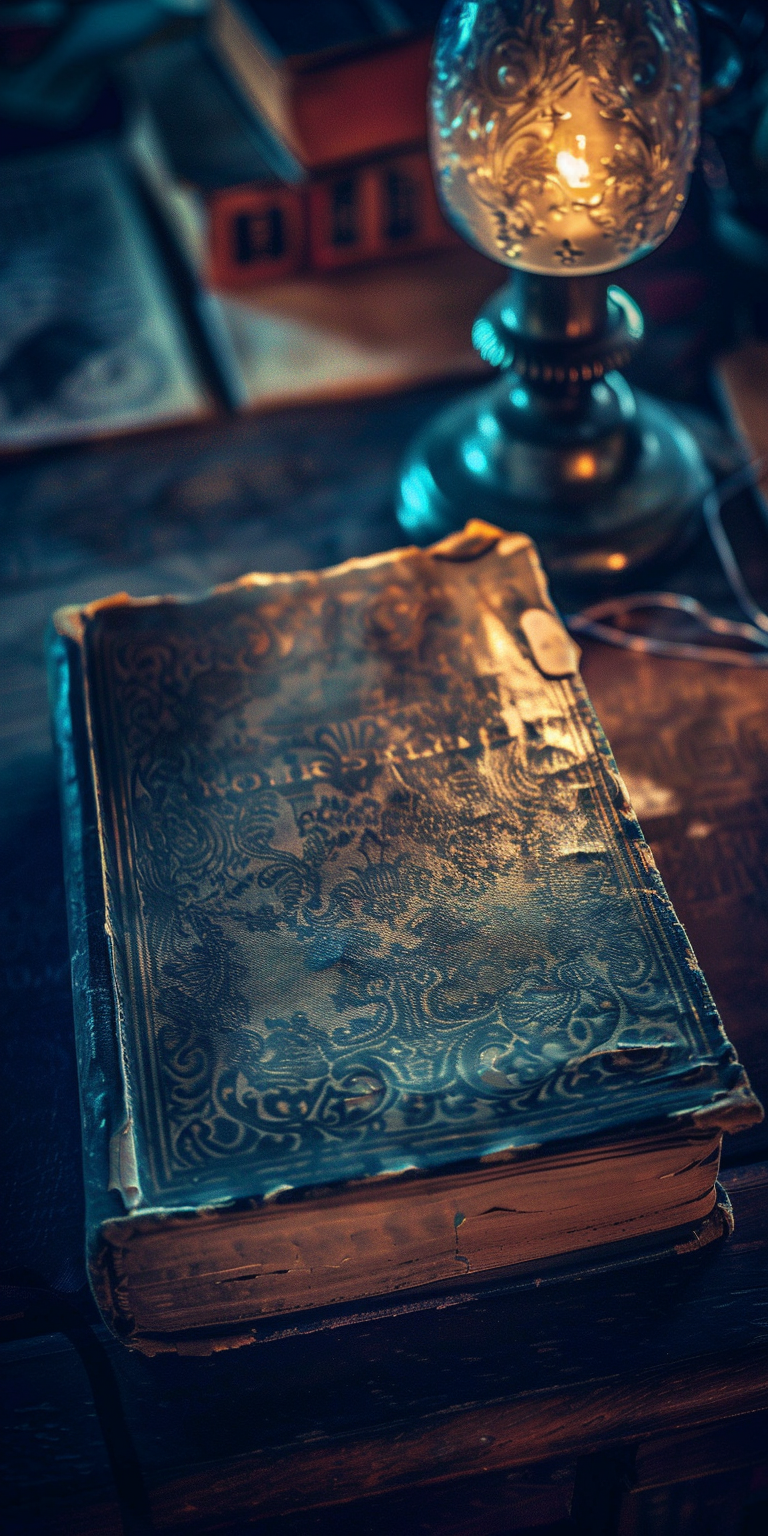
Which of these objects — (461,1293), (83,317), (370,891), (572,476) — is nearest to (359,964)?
(370,891)

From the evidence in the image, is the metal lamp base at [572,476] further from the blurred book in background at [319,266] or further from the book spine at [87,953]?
the book spine at [87,953]

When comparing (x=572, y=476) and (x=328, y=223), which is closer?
(x=572, y=476)

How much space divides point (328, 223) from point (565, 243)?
48 centimetres

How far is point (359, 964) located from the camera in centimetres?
65

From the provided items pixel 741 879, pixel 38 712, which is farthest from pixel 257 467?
pixel 741 879

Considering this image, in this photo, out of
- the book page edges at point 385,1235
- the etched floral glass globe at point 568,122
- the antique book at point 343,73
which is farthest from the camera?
the antique book at point 343,73

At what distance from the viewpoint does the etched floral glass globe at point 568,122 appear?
73 cm

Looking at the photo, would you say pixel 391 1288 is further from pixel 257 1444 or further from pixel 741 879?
pixel 741 879

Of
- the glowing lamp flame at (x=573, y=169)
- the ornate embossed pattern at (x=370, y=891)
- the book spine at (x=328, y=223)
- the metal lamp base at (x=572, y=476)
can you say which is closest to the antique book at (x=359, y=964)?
the ornate embossed pattern at (x=370, y=891)

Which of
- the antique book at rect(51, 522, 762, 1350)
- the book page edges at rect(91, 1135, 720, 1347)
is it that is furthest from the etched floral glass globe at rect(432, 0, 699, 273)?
the book page edges at rect(91, 1135, 720, 1347)

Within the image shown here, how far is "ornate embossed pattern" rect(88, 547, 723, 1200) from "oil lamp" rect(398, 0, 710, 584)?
0.47 ft

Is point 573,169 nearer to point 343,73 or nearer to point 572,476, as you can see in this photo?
point 572,476

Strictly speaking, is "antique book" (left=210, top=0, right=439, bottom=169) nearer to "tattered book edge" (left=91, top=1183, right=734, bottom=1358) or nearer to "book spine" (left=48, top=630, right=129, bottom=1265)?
"book spine" (left=48, top=630, right=129, bottom=1265)

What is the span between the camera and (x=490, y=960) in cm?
64
